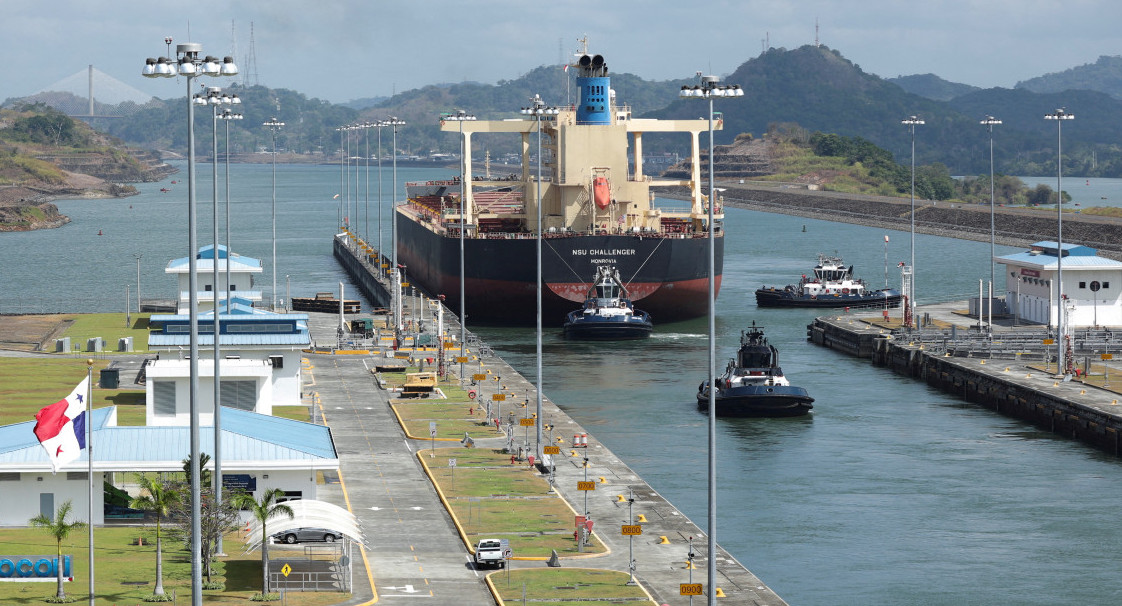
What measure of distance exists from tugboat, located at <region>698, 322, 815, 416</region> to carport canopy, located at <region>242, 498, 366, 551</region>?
34815mm

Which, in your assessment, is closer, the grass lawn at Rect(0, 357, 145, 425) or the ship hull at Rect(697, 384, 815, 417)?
the grass lawn at Rect(0, 357, 145, 425)

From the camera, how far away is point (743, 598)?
42.7m

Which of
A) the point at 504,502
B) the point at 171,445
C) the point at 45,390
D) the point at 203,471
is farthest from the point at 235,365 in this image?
the point at 203,471

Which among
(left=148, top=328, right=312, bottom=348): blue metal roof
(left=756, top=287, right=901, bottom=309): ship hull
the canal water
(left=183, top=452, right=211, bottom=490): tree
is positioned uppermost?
(left=148, top=328, right=312, bottom=348): blue metal roof

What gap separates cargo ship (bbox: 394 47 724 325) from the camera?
111062mm

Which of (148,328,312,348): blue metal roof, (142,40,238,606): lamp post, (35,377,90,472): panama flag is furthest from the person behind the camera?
(148,328,312,348): blue metal roof

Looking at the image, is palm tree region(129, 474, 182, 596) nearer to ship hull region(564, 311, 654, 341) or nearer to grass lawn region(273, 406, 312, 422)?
grass lawn region(273, 406, 312, 422)

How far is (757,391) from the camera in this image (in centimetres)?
7675

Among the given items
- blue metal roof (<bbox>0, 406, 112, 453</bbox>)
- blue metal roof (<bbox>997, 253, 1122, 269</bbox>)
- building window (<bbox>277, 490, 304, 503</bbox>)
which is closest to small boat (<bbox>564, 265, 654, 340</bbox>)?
blue metal roof (<bbox>997, 253, 1122, 269</bbox>)

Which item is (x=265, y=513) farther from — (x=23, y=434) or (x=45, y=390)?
(x=45, y=390)

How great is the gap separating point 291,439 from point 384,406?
22043 millimetres

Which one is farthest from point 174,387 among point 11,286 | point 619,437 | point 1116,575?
point 11,286

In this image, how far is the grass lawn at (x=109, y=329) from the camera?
10112cm

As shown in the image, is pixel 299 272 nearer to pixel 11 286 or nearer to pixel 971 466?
pixel 11 286
